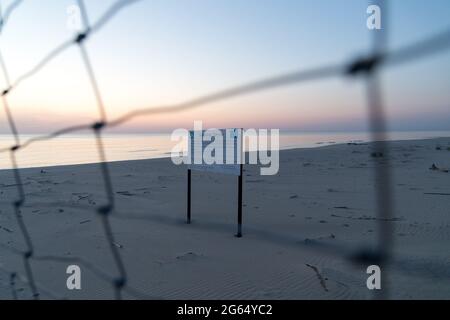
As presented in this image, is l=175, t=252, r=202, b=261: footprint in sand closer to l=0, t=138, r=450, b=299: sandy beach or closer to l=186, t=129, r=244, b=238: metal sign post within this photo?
l=0, t=138, r=450, b=299: sandy beach

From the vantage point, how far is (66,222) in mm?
5586

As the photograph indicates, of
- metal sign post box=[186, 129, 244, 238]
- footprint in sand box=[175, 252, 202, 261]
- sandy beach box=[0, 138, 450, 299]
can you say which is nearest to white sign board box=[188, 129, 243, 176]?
metal sign post box=[186, 129, 244, 238]

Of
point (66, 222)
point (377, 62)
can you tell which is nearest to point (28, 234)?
point (66, 222)

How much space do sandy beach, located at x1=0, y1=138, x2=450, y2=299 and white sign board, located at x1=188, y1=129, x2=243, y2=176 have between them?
0.80 metres

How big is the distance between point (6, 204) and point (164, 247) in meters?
4.04

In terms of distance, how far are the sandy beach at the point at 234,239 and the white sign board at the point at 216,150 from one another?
0.80 meters

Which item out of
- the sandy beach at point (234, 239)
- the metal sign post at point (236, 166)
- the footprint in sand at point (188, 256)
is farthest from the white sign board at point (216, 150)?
the footprint in sand at point (188, 256)

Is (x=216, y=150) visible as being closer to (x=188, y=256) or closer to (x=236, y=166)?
(x=236, y=166)

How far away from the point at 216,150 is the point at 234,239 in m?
1.04

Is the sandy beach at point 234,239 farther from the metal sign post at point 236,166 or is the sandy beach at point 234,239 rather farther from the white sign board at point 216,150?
the white sign board at point 216,150

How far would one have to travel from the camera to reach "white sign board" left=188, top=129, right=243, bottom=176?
454 cm

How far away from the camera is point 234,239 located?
473cm
